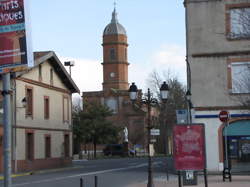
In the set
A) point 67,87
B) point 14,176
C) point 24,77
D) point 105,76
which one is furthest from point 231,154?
point 105,76

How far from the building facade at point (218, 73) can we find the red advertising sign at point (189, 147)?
13753 mm

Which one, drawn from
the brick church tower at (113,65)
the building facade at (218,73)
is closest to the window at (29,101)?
the building facade at (218,73)

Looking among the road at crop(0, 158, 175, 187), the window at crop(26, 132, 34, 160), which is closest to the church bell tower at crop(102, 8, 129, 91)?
the window at crop(26, 132, 34, 160)

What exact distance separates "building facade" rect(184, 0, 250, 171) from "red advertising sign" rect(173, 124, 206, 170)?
1375 centimetres

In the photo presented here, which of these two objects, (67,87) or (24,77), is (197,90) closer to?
(24,77)

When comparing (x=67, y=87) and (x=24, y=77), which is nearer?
(x=24, y=77)

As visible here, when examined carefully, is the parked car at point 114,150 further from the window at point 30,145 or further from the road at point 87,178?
the road at point 87,178

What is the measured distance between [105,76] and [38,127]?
189ft

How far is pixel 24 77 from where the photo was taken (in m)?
37.7

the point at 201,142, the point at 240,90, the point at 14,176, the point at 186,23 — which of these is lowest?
the point at 14,176

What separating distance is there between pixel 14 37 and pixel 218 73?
24.3 metres

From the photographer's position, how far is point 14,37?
7.35 metres

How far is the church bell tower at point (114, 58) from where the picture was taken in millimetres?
96500

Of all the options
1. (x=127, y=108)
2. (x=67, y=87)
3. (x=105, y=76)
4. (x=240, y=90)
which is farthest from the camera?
(x=105, y=76)
